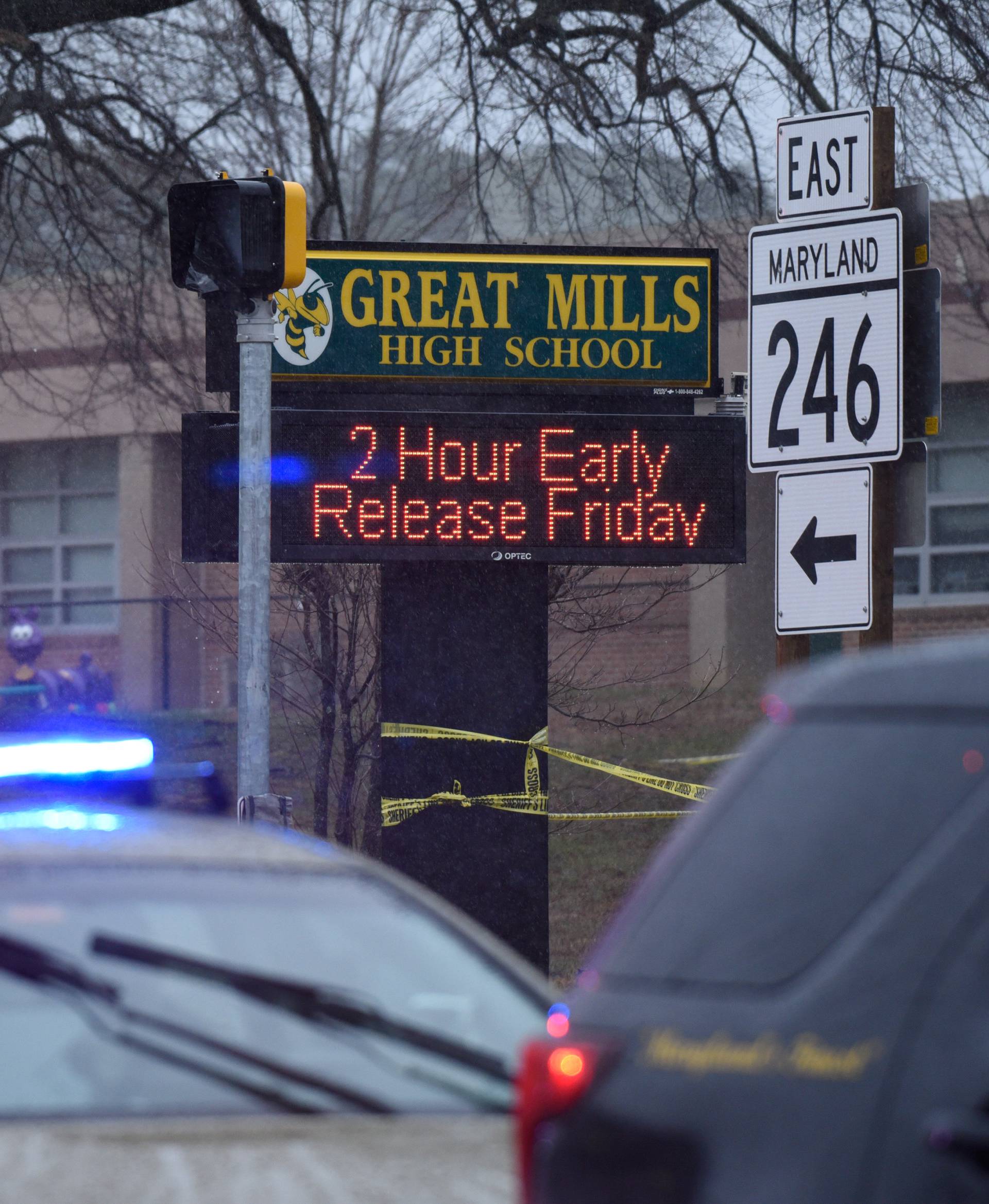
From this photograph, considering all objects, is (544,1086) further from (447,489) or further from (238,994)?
(447,489)

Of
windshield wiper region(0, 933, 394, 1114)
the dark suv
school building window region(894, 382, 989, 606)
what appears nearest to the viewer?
the dark suv

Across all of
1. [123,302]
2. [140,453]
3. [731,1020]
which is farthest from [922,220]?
[140,453]

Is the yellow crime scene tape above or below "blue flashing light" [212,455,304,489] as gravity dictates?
below

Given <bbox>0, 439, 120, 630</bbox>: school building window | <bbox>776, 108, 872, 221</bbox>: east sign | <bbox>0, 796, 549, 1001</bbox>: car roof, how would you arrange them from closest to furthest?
<bbox>0, 796, 549, 1001</bbox>: car roof
<bbox>776, 108, 872, 221</bbox>: east sign
<bbox>0, 439, 120, 630</bbox>: school building window

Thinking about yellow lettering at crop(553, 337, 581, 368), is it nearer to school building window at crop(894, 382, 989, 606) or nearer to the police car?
the police car

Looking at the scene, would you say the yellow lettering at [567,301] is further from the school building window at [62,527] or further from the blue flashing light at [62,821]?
the school building window at [62,527]

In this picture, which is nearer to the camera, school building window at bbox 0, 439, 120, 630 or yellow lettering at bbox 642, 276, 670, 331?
yellow lettering at bbox 642, 276, 670, 331

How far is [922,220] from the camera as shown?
7172 millimetres

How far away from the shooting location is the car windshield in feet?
10.6

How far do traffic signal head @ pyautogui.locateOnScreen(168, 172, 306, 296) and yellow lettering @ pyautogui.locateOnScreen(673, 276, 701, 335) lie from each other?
2.51 metres

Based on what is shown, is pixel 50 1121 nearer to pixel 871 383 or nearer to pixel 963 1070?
pixel 963 1070

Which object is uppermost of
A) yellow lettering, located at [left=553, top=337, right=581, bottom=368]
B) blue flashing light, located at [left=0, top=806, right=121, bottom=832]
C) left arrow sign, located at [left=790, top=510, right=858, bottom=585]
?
yellow lettering, located at [left=553, top=337, right=581, bottom=368]

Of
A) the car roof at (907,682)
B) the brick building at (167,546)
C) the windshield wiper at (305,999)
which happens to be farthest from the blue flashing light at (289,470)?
the brick building at (167,546)

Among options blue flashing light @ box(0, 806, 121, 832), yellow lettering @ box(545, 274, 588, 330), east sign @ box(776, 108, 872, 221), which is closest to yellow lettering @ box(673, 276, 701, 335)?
yellow lettering @ box(545, 274, 588, 330)
